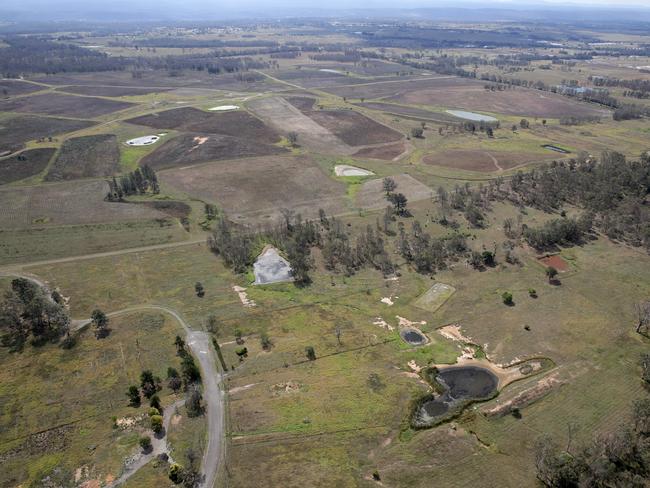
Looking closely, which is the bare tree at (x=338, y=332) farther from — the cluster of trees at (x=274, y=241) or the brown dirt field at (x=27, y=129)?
the brown dirt field at (x=27, y=129)

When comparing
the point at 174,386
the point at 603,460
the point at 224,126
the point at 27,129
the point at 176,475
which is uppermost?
the point at 224,126

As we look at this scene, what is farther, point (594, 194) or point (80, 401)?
point (594, 194)

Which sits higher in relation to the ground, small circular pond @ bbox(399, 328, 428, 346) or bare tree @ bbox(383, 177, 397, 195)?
bare tree @ bbox(383, 177, 397, 195)

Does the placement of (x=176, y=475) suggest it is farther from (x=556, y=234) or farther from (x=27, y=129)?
(x=27, y=129)

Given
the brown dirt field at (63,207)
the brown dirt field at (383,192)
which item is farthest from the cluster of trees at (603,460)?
the brown dirt field at (63,207)

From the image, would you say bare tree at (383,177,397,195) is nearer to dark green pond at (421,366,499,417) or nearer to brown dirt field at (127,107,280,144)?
brown dirt field at (127,107,280,144)

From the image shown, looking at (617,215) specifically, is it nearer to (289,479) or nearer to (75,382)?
(289,479)

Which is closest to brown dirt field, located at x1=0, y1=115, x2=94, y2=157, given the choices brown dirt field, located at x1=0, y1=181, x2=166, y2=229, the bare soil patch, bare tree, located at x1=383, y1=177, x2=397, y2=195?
brown dirt field, located at x1=0, y1=181, x2=166, y2=229

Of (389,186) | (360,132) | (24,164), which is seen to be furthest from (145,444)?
(360,132)
